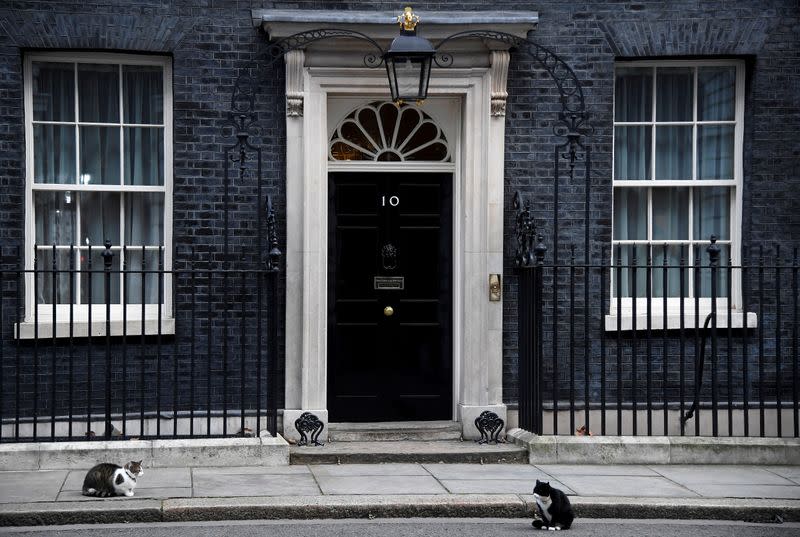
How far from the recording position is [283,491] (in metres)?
8.70

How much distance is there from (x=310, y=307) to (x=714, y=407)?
3620 millimetres

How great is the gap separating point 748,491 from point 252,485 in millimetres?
3666

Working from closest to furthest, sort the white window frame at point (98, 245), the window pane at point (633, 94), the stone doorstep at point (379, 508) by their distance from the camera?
the stone doorstep at point (379, 508) < the white window frame at point (98, 245) < the window pane at point (633, 94)

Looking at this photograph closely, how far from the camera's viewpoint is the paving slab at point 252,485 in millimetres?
8578

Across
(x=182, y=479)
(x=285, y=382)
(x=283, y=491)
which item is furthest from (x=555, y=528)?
(x=285, y=382)

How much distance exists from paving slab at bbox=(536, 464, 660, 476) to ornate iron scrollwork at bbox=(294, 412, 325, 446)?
200 centimetres

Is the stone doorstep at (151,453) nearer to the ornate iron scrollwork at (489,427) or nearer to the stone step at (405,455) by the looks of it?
the stone step at (405,455)

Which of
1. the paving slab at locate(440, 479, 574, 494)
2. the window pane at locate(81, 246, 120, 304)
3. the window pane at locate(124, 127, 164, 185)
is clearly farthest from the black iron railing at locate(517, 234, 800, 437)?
the window pane at locate(81, 246, 120, 304)

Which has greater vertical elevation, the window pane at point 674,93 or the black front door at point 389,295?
the window pane at point 674,93

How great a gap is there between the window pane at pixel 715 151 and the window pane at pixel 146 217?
A: 509cm

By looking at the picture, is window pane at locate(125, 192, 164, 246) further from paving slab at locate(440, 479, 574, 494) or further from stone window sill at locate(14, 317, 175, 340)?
paving slab at locate(440, 479, 574, 494)

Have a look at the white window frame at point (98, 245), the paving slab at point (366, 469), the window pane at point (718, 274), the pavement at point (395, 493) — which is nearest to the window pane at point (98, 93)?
the white window frame at point (98, 245)

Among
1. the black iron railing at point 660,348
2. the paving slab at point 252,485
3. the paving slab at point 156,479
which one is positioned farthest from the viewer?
the black iron railing at point 660,348

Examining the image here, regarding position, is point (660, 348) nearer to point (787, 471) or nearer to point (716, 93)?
point (787, 471)
